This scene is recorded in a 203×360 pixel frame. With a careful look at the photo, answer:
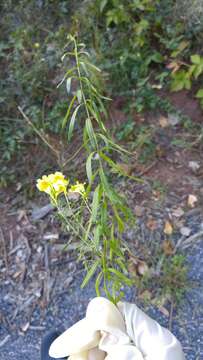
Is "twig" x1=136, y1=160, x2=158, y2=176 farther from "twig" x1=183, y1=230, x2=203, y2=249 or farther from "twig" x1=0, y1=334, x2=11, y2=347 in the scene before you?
"twig" x1=0, y1=334, x2=11, y2=347

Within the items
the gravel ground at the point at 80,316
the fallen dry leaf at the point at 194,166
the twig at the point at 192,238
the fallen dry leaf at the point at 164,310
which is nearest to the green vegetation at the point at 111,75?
the fallen dry leaf at the point at 194,166

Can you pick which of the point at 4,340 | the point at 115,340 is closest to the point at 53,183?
the point at 115,340

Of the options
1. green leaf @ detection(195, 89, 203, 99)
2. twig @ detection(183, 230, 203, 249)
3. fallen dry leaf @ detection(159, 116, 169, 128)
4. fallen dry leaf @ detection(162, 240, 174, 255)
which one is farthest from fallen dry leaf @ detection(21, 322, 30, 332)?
green leaf @ detection(195, 89, 203, 99)

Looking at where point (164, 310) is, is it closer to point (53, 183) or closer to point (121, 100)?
point (53, 183)

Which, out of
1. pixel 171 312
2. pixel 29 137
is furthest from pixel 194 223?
pixel 29 137

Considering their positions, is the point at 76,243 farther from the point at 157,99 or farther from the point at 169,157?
the point at 157,99

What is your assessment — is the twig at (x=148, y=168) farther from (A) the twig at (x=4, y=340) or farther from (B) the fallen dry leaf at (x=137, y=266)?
(A) the twig at (x=4, y=340)
